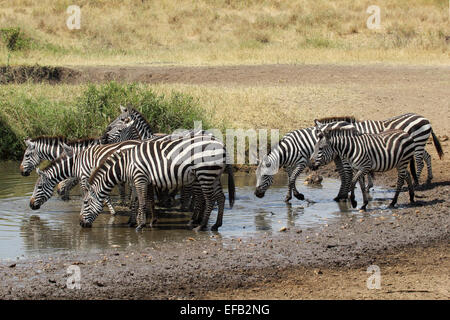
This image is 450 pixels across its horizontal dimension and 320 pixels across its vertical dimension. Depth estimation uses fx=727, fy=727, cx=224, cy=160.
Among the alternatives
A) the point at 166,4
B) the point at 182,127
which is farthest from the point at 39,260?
the point at 166,4

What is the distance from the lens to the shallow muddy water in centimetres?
924

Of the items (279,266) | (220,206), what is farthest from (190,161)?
(279,266)

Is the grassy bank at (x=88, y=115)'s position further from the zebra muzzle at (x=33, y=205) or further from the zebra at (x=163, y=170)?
the zebra at (x=163, y=170)

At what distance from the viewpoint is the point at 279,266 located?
788 centimetres

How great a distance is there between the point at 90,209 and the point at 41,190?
48.9 inches

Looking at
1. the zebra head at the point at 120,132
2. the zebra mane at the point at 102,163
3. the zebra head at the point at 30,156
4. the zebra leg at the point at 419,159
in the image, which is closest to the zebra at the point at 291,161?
the zebra leg at the point at 419,159

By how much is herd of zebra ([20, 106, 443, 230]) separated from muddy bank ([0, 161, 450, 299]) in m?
0.97

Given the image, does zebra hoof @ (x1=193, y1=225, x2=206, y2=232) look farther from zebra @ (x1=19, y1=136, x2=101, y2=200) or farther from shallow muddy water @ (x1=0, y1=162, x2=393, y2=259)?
zebra @ (x1=19, y1=136, x2=101, y2=200)

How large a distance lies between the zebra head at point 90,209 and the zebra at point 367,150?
137 inches

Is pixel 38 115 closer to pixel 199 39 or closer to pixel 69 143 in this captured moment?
pixel 69 143

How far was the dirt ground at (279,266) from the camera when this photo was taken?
23.1 feet

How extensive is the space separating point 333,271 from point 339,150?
12.8 ft

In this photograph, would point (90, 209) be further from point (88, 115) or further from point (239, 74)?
point (239, 74)

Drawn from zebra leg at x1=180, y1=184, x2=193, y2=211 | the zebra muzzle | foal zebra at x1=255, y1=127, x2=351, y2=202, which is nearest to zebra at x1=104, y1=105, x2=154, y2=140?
zebra leg at x1=180, y1=184, x2=193, y2=211
